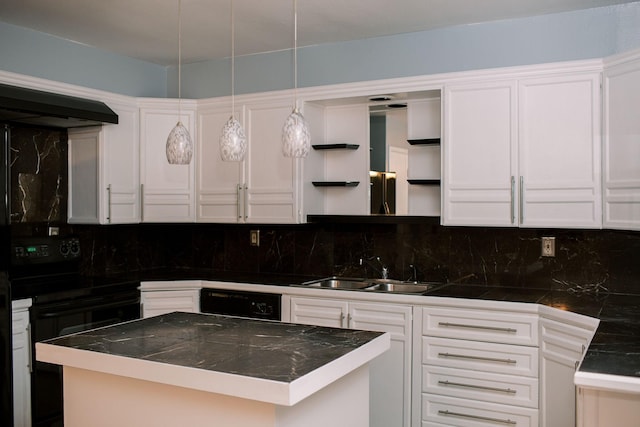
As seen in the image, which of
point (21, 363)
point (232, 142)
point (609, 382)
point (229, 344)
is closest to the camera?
point (609, 382)

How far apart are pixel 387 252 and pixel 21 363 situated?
2375mm

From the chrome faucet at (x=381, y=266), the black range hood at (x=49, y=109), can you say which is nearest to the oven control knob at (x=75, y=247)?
the black range hood at (x=49, y=109)

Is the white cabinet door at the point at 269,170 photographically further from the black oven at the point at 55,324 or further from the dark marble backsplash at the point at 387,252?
the black oven at the point at 55,324

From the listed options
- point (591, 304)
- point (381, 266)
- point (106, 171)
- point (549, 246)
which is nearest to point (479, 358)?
point (591, 304)

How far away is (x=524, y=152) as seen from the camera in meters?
3.43

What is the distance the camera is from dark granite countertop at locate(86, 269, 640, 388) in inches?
76.0

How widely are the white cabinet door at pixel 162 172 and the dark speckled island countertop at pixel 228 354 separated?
175 cm

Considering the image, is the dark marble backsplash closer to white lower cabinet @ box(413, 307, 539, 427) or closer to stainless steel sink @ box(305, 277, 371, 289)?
stainless steel sink @ box(305, 277, 371, 289)

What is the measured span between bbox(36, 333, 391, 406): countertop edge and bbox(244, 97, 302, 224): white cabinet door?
6.17 ft

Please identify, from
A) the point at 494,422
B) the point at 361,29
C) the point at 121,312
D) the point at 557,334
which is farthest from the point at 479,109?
the point at 121,312

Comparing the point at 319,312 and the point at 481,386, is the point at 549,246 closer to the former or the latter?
the point at 481,386

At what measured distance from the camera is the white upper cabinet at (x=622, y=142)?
300 centimetres

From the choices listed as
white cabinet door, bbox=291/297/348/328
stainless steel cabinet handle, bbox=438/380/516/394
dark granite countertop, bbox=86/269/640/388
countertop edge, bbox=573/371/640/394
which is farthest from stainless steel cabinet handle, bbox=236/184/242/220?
countertop edge, bbox=573/371/640/394

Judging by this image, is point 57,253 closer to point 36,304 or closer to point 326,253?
point 36,304
